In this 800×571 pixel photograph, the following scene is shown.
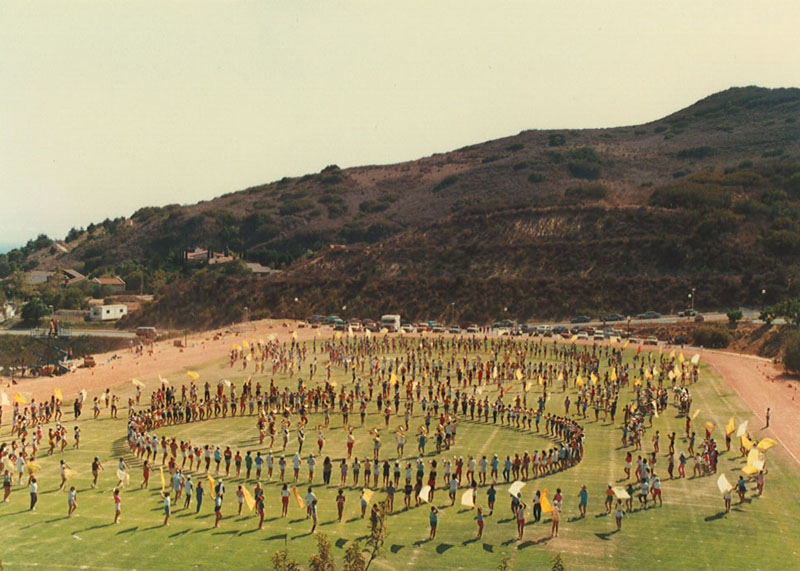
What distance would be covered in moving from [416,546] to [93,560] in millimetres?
8679

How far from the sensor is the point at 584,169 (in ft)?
517

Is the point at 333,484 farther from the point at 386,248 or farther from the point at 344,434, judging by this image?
the point at 386,248

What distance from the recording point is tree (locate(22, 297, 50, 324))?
105m

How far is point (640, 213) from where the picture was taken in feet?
355

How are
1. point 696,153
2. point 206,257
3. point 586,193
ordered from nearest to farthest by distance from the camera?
point 586,193, point 206,257, point 696,153

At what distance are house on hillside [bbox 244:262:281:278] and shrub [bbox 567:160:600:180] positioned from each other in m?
68.2

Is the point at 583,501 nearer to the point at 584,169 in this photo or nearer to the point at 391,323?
the point at 391,323

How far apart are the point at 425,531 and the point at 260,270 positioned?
10640cm

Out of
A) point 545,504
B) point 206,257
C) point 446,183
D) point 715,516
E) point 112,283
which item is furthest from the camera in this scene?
point 446,183

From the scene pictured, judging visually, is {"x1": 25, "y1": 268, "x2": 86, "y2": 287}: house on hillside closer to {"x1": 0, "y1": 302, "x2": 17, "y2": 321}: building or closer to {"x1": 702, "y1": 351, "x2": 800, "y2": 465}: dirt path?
{"x1": 0, "y1": 302, "x2": 17, "y2": 321}: building

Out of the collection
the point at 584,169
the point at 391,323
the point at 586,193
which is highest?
the point at 584,169

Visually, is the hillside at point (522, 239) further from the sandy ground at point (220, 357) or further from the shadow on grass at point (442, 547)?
the shadow on grass at point (442, 547)

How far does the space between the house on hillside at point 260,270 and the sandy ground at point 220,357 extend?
139 feet

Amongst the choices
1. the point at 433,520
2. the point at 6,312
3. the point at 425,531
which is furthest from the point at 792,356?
the point at 6,312
